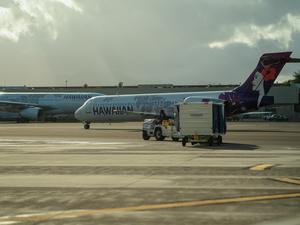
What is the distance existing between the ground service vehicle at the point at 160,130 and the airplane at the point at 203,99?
779 centimetres

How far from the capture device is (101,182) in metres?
15.0

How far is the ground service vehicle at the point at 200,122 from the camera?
3244 cm

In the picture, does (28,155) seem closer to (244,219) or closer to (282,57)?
(244,219)

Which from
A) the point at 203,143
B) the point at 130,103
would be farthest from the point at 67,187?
the point at 130,103

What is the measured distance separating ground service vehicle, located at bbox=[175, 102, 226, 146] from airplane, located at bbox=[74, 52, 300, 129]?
11.2 metres

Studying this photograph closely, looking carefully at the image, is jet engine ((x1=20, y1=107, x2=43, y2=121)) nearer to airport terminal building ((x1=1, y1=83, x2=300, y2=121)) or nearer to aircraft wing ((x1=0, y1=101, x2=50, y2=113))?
aircraft wing ((x1=0, y1=101, x2=50, y2=113))

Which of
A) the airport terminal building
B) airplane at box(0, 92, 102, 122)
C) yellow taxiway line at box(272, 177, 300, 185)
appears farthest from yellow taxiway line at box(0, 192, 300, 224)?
the airport terminal building

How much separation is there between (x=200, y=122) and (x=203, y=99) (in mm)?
12201

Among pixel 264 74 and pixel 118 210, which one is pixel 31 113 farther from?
pixel 118 210

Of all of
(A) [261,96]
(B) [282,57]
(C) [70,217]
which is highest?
(B) [282,57]

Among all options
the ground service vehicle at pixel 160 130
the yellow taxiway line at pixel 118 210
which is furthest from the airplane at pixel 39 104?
the yellow taxiway line at pixel 118 210

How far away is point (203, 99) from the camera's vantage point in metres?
45.0

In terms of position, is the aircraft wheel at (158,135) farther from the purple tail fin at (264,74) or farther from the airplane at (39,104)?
the airplane at (39,104)

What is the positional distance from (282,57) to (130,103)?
16.6 meters
